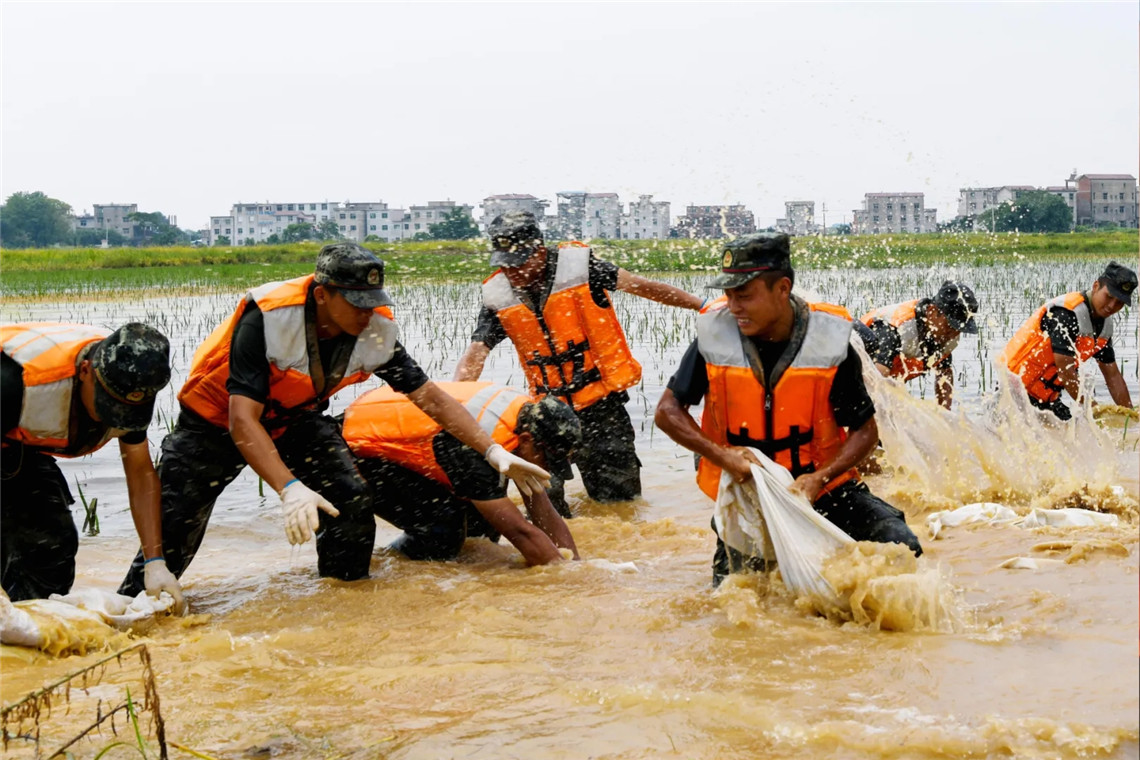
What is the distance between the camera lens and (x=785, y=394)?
13.5 ft

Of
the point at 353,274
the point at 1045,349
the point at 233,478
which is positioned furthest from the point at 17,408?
the point at 1045,349

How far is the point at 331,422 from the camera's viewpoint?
16.1 feet

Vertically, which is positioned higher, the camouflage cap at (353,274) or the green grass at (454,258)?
the green grass at (454,258)

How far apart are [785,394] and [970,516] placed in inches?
82.4

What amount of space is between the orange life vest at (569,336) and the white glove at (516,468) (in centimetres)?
145

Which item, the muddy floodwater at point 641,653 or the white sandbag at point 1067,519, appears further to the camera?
the white sandbag at point 1067,519

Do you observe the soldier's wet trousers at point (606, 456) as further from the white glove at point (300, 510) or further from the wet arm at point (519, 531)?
the white glove at point (300, 510)

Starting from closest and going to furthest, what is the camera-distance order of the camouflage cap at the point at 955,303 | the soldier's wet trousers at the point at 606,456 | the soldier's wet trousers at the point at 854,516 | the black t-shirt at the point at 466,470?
the soldier's wet trousers at the point at 854,516
the black t-shirt at the point at 466,470
the soldier's wet trousers at the point at 606,456
the camouflage cap at the point at 955,303

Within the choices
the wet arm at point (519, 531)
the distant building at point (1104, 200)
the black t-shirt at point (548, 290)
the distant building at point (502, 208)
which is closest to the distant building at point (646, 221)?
the distant building at point (502, 208)

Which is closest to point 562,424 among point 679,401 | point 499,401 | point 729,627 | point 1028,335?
point 499,401

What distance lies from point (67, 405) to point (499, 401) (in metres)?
1.73

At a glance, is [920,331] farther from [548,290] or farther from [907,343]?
[548,290]

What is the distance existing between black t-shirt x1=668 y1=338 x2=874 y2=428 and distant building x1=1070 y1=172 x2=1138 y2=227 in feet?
134

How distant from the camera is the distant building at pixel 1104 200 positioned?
43.0 meters
